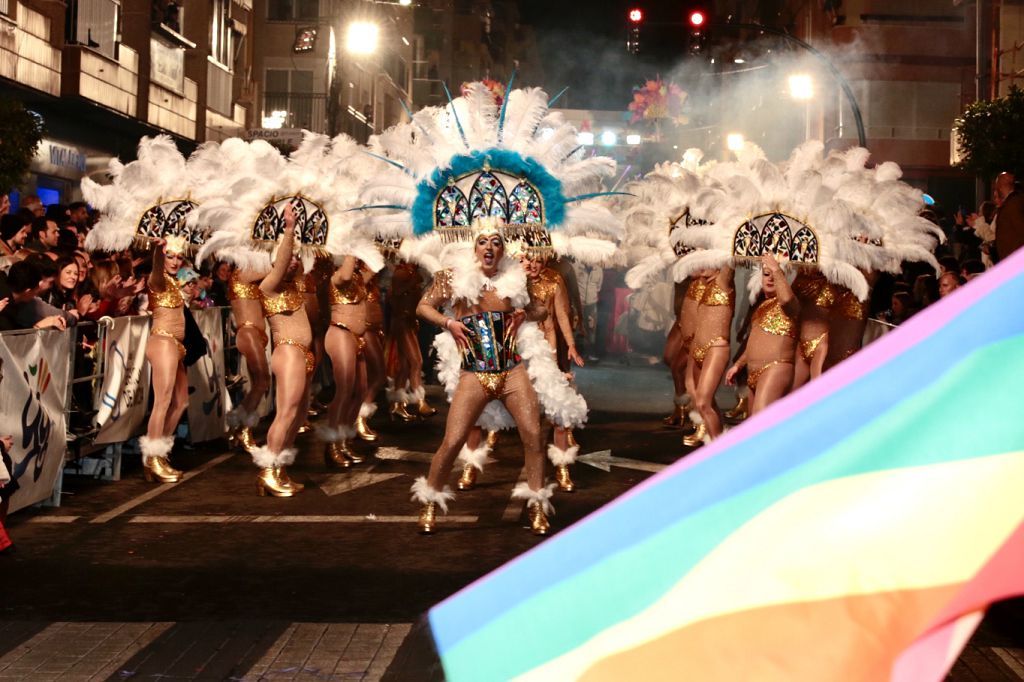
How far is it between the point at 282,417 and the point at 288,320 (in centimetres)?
71

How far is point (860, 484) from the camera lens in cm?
196

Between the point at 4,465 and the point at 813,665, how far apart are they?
662 centimetres

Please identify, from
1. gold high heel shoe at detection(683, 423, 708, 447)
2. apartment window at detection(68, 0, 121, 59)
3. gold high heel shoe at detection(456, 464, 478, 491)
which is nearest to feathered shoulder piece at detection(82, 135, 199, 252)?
gold high heel shoe at detection(456, 464, 478, 491)

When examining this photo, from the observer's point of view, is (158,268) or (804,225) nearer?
(804,225)

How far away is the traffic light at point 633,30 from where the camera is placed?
20984 millimetres

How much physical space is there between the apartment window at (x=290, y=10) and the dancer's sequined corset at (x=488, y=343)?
37.7 m

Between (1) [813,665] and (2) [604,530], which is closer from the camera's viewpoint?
(1) [813,665]

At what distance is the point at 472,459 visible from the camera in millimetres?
9633

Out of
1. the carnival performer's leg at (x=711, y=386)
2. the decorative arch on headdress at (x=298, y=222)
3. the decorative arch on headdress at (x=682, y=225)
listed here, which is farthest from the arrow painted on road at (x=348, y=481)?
the decorative arch on headdress at (x=682, y=225)

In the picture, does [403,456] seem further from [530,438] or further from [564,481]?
[530,438]

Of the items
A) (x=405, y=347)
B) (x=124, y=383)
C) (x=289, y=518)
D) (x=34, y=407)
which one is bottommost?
(x=289, y=518)

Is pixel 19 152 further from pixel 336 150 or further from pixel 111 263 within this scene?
pixel 336 150

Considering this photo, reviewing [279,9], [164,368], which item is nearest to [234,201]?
[164,368]

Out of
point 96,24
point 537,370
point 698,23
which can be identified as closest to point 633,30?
point 698,23
